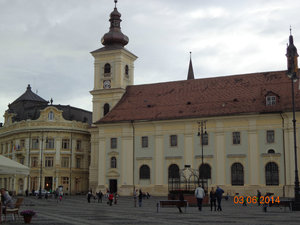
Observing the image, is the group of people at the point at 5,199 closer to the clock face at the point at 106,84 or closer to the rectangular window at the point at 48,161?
the clock face at the point at 106,84

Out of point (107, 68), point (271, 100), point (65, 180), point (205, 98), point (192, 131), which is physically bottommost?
point (65, 180)

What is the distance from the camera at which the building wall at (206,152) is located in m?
51.2

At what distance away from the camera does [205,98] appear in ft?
188

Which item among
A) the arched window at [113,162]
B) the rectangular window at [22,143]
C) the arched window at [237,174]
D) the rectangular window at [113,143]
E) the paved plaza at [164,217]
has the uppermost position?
the rectangular window at [22,143]

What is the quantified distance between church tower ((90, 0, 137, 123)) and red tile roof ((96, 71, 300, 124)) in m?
2.05

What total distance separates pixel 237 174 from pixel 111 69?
24.1m

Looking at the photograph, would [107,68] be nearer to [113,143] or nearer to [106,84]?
[106,84]

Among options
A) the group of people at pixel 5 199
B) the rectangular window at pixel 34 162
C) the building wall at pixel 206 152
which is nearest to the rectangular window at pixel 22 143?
the rectangular window at pixel 34 162

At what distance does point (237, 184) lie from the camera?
52.5 metres

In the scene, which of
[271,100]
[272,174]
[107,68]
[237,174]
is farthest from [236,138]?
[107,68]

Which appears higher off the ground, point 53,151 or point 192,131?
point 192,131

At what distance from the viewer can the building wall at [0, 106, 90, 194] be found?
227ft

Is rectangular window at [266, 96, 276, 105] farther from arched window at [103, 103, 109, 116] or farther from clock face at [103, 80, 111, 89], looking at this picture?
clock face at [103, 80, 111, 89]

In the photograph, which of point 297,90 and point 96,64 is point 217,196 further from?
point 96,64
